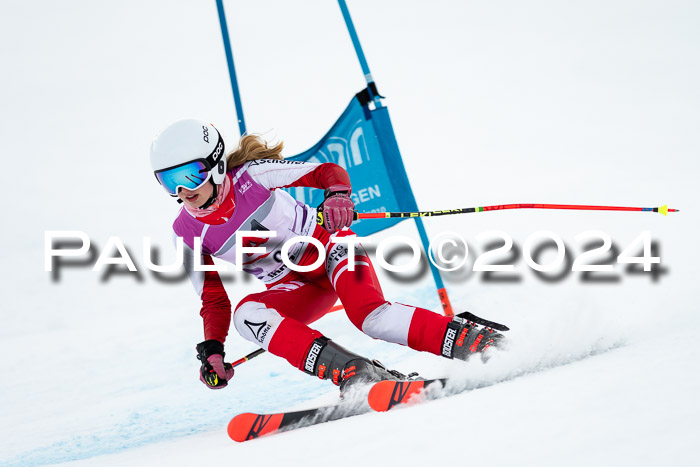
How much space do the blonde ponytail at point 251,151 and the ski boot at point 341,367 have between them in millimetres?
847

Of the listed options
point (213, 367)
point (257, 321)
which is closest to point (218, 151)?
point (257, 321)

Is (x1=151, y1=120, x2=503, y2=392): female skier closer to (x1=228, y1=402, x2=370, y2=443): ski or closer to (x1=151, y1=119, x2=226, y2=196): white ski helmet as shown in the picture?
(x1=151, y1=119, x2=226, y2=196): white ski helmet

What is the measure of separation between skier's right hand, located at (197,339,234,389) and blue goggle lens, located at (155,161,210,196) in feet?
2.15

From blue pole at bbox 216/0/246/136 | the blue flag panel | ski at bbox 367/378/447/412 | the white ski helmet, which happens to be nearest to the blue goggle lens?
the white ski helmet

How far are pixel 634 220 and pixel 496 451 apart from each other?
5216mm

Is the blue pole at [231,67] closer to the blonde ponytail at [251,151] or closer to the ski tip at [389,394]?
the blonde ponytail at [251,151]

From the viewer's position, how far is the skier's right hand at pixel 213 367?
8.30 ft

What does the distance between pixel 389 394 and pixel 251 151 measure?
1266 millimetres

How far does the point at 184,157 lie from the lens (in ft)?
7.86

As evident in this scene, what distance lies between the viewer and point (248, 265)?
2775 millimetres

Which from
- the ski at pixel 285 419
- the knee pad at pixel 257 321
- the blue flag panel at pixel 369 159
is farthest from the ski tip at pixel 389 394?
the blue flag panel at pixel 369 159

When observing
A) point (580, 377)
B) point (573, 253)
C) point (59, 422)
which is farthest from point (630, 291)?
point (59, 422)

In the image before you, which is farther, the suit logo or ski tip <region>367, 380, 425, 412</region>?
the suit logo

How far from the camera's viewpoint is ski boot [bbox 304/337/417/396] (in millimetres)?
2172
